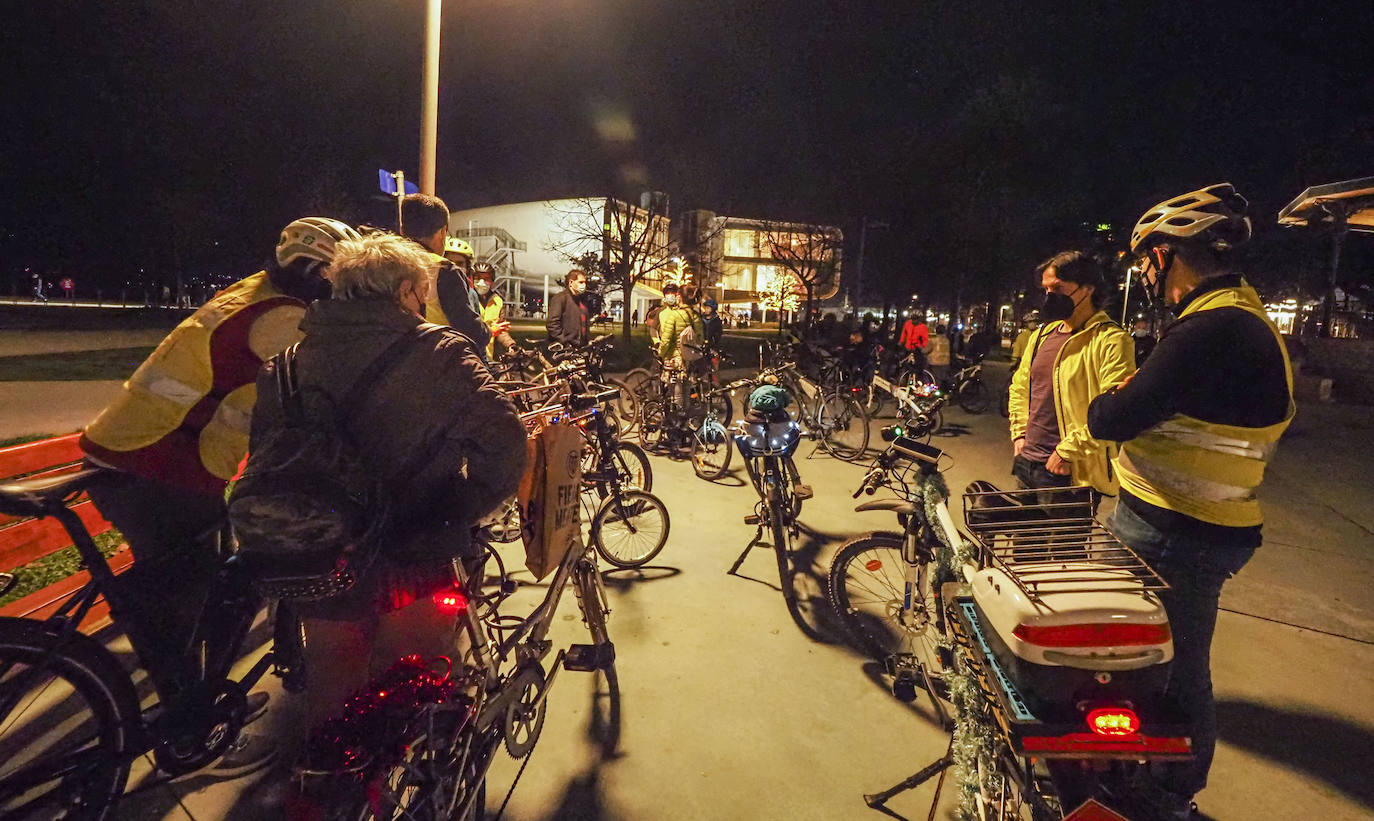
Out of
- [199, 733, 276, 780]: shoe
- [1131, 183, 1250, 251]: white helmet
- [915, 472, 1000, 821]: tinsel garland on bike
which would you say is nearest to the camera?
[915, 472, 1000, 821]: tinsel garland on bike

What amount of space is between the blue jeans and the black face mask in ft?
5.66

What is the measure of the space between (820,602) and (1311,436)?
43.8ft

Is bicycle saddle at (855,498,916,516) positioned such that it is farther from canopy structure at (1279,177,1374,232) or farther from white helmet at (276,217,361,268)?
white helmet at (276,217,361,268)

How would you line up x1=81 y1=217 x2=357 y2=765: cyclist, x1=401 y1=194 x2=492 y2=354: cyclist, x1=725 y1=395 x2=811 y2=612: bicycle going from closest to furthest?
x1=81 y1=217 x2=357 y2=765: cyclist → x1=401 y1=194 x2=492 y2=354: cyclist → x1=725 y1=395 x2=811 y2=612: bicycle

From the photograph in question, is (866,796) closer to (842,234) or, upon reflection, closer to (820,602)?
(820,602)

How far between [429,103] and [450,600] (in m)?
8.57

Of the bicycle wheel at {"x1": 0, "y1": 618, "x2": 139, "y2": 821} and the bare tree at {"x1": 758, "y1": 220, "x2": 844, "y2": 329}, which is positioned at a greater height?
the bare tree at {"x1": 758, "y1": 220, "x2": 844, "y2": 329}

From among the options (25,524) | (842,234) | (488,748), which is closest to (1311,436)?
(488,748)

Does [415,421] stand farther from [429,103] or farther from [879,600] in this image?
[429,103]

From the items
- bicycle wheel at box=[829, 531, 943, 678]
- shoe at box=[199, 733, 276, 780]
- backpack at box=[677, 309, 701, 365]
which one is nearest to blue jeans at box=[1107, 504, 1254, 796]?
bicycle wheel at box=[829, 531, 943, 678]

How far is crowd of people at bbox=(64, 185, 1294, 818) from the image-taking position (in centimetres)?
187

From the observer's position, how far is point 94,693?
2174 millimetres

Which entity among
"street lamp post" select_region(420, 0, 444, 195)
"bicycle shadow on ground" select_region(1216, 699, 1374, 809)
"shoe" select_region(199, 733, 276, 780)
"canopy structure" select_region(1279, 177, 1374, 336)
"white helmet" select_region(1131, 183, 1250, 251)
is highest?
"street lamp post" select_region(420, 0, 444, 195)

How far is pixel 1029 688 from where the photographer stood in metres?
1.81
